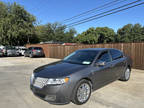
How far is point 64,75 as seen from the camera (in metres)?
2.56

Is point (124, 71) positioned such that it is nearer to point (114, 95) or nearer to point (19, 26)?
point (114, 95)

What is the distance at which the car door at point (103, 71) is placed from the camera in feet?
10.2

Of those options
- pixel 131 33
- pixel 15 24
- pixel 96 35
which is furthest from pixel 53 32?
pixel 131 33

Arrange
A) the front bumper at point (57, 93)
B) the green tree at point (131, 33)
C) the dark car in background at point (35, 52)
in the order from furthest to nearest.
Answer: the green tree at point (131, 33), the dark car in background at point (35, 52), the front bumper at point (57, 93)

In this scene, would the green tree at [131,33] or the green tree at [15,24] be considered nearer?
the green tree at [15,24]

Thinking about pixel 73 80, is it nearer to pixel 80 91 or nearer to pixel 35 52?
pixel 80 91

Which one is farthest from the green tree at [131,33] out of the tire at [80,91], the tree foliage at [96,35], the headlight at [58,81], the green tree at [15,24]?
the headlight at [58,81]

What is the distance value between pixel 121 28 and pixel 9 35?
49029 millimetres

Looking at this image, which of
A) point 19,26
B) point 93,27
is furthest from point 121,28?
point 19,26

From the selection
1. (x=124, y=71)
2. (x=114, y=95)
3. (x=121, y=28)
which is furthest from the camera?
(x=121, y=28)

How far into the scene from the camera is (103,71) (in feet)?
10.8

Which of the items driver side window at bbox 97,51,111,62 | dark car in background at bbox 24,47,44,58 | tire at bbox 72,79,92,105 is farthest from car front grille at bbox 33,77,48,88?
dark car in background at bbox 24,47,44,58

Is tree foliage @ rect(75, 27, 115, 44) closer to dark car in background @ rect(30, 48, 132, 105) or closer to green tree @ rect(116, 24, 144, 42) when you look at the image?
green tree @ rect(116, 24, 144, 42)

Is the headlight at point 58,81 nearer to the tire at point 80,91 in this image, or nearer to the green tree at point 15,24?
the tire at point 80,91
